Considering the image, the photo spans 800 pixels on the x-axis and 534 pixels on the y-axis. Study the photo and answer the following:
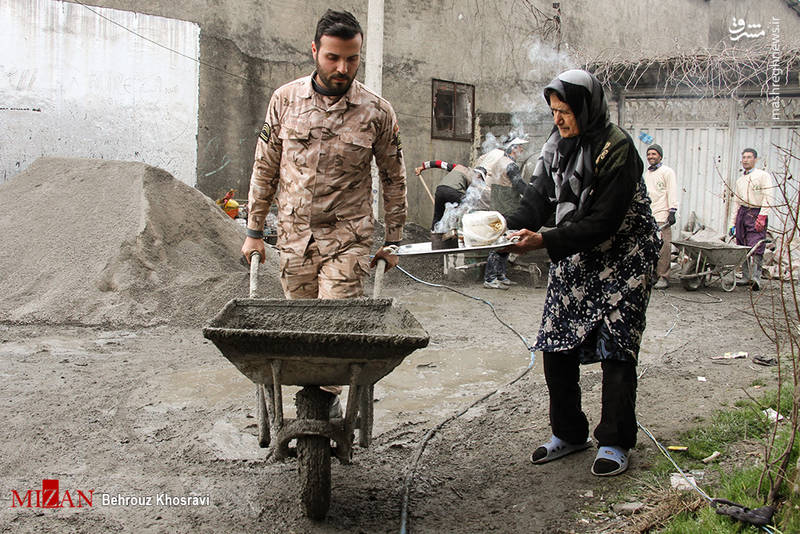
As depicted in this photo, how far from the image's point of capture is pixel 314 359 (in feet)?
8.34

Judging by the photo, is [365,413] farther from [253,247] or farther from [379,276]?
[253,247]

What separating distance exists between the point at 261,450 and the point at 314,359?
1316 mm

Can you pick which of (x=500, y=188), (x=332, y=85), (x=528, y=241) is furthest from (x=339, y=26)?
(x=500, y=188)

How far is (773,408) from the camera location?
384cm

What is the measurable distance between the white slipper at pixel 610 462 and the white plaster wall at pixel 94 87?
9048 millimetres

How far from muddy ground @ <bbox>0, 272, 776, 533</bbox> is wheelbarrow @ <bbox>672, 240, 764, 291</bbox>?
3439 millimetres

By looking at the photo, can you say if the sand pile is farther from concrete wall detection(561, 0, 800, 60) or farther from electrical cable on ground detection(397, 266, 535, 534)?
concrete wall detection(561, 0, 800, 60)

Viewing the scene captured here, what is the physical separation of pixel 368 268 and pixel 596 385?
2116 mm

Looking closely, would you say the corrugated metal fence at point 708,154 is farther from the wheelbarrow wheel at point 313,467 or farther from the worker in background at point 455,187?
the wheelbarrow wheel at point 313,467

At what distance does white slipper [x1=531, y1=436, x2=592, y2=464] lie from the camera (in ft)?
11.3

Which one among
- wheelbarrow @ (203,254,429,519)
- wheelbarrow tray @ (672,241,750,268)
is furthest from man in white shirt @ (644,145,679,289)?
wheelbarrow @ (203,254,429,519)

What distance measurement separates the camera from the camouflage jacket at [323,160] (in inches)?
136

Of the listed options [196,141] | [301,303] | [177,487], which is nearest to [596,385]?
[301,303]

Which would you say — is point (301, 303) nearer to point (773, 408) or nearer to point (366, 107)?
point (366, 107)
